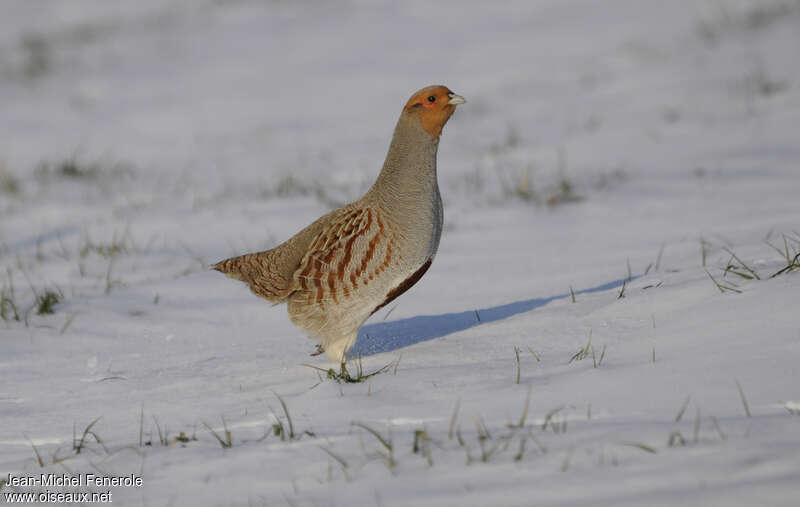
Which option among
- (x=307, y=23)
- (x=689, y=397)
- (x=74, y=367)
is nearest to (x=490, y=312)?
(x=689, y=397)

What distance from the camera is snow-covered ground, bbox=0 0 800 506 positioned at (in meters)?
2.33

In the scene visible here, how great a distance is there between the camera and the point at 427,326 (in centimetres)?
403

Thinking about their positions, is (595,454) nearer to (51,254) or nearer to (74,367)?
(74,367)

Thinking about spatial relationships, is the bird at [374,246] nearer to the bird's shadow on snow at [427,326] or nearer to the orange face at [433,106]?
the orange face at [433,106]

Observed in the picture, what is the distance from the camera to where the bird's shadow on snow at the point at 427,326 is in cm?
378

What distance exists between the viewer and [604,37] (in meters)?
12.2

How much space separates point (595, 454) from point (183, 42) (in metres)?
14.0

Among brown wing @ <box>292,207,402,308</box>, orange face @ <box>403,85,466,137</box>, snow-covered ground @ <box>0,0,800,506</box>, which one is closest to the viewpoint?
snow-covered ground @ <box>0,0,800,506</box>

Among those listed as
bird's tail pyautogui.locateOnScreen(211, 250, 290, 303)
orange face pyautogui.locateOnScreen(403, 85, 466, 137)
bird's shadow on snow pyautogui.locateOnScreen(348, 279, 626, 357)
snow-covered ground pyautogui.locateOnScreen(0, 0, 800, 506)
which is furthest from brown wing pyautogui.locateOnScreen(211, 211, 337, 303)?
orange face pyautogui.locateOnScreen(403, 85, 466, 137)

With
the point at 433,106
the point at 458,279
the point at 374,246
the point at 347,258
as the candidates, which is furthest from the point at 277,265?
the point at 458,279

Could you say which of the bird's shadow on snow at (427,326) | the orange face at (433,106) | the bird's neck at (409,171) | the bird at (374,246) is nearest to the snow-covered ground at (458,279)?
the bird's shadow on snow at (427,326)

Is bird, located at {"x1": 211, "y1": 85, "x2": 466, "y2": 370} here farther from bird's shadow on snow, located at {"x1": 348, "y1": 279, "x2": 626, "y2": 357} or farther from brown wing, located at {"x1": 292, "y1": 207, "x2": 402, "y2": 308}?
bird's shadow on snow, located at {"x1": 348, "y1": 279, "x2": 626, "y2": 357}

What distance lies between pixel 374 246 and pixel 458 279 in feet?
5.26

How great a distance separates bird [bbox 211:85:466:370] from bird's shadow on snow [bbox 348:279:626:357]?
0.75 ft
